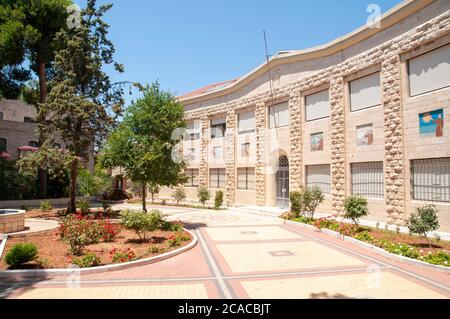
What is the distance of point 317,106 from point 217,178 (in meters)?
12.1

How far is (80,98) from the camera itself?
1836 cm

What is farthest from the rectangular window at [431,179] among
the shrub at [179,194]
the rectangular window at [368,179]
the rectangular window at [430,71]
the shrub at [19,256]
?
the shrub at [179,194]

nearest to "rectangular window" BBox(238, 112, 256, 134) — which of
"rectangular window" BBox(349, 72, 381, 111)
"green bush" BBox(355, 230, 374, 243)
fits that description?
"rectangular window" BBox(349, 72, 381, 111)

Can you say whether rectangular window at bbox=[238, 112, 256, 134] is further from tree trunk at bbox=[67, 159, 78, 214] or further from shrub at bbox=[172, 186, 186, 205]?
tree trunk at bbox=[67, 159, 78, 214]

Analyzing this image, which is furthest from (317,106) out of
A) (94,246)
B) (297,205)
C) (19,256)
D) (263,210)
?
(19,256)

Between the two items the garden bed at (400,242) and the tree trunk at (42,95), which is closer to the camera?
the garden bed at (400,242)

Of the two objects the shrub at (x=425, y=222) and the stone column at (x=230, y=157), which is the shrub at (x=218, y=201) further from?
the shrub at (x=425, y=222)

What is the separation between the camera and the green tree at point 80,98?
18203mm

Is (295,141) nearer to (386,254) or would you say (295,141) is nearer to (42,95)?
(386,254)

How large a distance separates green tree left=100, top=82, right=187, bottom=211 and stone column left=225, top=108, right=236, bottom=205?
428 inches

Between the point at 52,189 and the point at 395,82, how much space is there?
2892 cm

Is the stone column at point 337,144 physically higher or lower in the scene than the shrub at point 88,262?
higher

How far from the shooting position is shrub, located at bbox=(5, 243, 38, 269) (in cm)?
861

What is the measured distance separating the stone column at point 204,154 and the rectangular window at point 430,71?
18400 mm
